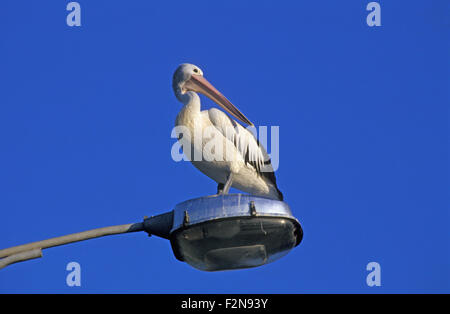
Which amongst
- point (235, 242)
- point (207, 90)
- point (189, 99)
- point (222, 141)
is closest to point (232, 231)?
point (235, 242)

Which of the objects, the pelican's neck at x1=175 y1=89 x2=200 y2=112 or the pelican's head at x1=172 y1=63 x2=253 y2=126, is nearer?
the pelican's neck at x1=175 y1=89 x2=200 y2=112

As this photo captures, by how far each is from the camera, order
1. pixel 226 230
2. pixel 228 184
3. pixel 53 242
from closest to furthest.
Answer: pixel 53 242, pixel 226 230, pixel 228 184

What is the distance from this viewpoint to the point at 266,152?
9.20 metres

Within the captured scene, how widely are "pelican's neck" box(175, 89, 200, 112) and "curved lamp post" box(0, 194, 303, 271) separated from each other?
3.08 meters

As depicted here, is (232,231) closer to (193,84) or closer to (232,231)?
(232,231)

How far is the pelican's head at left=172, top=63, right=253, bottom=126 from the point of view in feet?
29.5

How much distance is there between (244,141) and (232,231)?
11.0 feet

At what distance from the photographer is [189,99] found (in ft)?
29.1

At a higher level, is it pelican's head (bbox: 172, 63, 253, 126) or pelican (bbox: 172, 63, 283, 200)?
pelican's head (bbox: 172, 63, 253, 126)

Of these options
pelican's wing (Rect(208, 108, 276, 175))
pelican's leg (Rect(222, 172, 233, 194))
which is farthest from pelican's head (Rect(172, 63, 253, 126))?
pelican's leg (Rect(222, 172, 233, 194))

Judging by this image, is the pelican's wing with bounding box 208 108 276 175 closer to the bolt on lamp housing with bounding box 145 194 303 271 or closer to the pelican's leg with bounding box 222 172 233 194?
the pelican's leg with bounding box 222 172 233 194
